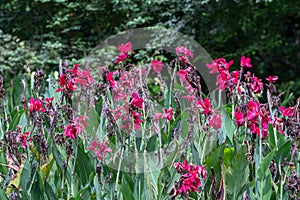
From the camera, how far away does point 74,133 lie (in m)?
1.83

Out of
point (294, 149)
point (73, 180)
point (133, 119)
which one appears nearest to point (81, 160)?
point (73, 180)

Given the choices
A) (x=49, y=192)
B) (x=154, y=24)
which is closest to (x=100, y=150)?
(x=49, y=192)

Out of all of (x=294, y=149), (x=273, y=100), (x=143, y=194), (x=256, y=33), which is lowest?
(x=143, y=194)

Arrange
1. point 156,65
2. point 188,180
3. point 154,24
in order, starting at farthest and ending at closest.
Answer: point 154,24 < point 156,65 < point 188,180

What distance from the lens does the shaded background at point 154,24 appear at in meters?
5.59

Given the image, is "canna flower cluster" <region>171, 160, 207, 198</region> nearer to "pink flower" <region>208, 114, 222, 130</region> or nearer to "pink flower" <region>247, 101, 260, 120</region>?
"pink flower" <region>247, 101, 260, 120</region>

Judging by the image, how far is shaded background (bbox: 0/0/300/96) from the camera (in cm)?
559

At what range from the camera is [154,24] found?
6109mm

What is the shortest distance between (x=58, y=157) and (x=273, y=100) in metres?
0.90

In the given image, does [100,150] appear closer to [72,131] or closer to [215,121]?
[72,131]

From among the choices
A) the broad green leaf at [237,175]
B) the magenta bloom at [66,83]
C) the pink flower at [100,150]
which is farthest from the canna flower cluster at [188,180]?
the magenta bloom at [66,83]

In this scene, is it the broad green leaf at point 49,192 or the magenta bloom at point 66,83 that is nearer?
the broad green leaf at point 49,192

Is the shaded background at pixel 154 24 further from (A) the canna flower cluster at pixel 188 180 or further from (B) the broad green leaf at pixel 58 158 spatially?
(A) the canna flower cluster at pixel 188 180

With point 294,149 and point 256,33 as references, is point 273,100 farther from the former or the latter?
point 256,33
